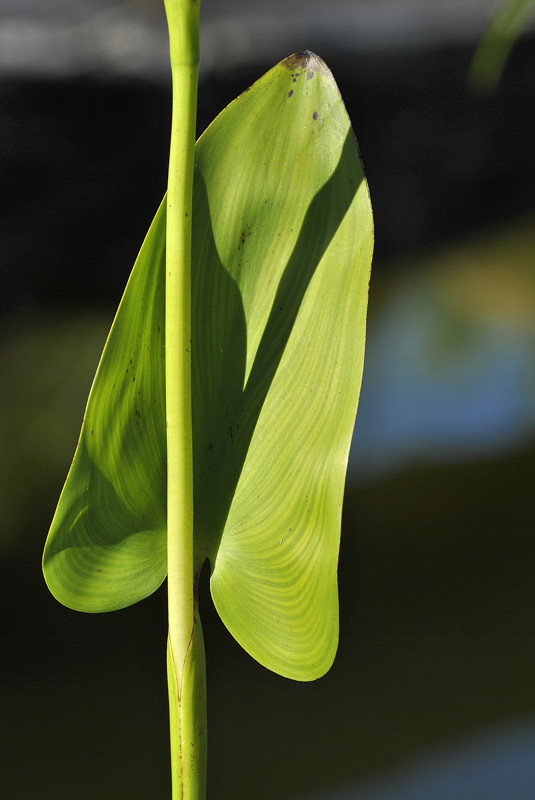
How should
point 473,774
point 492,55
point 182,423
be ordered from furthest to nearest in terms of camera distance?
point 473,774 → point 492,55 → point 182,423

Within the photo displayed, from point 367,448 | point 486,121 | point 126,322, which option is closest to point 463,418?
point 367,448

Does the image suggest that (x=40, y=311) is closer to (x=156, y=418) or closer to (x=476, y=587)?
(x=156, y=418)

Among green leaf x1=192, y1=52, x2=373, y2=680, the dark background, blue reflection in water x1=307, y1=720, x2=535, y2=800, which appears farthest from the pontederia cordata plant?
blue reflection in water x1=307, y1=720, x2=535, y2=800

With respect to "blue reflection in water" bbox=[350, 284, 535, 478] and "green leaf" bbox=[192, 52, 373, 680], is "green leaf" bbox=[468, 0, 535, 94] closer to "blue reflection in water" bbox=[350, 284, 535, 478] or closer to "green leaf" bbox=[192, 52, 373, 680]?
"blue reflection in water" bbox=[350, 284, 535, 478]

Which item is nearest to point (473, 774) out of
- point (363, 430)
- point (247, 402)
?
point (363, 430)

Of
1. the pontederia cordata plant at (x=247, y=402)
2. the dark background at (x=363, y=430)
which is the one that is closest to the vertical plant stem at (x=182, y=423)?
the pontederia cordata plant at (x=247, y=402)

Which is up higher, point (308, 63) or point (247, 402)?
point (308, 63)

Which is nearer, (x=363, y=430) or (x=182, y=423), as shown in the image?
(x=182, y=423)

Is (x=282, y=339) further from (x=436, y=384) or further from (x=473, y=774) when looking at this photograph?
(x=473, y=774)

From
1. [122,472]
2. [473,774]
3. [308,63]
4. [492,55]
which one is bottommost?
[473,774]
